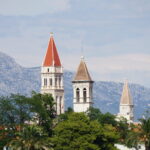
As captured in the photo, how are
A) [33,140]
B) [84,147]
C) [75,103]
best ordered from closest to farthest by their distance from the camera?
[33,140] < [84,147] < [75,103]

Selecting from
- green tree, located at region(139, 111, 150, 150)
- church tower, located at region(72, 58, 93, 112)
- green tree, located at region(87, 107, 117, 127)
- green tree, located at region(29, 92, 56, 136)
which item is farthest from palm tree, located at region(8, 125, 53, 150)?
church tower, located at region(72, 58, 93, 112)

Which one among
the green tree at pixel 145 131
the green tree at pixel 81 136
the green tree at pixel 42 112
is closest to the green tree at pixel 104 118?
the green tree at pixel 42 112

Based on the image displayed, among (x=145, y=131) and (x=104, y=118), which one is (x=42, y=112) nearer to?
(x=145, y=131)

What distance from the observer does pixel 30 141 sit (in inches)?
4050

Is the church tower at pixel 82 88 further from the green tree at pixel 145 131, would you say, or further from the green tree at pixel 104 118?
the green tree at pixel 145 131

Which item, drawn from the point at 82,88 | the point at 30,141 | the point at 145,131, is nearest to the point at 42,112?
the point at 145,131

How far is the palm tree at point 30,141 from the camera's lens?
336ft

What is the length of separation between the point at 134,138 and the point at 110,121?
4808 centimetres

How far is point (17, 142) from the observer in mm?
103562

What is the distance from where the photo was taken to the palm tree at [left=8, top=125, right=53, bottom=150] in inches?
4035

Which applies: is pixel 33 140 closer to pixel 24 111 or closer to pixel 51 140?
pixel 51 140

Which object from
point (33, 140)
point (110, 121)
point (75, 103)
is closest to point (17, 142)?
point (33, 140)

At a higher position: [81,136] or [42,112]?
[42,112]

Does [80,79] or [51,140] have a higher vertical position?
[80,79]
